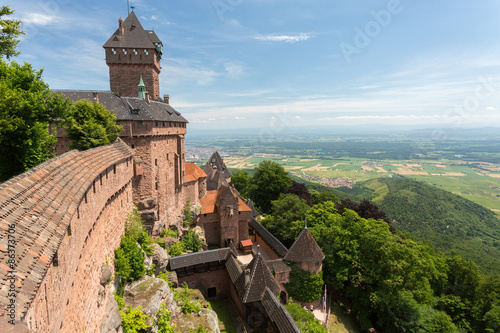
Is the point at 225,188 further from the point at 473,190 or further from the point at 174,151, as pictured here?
the point at 473,190

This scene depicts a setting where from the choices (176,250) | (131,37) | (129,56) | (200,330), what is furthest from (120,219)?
(131,37)

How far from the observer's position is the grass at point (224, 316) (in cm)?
1652

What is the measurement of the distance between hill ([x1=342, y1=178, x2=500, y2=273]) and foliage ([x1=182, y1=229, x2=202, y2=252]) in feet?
155

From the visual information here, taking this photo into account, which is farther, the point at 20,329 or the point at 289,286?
the point at 289,286

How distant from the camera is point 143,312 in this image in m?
11.1

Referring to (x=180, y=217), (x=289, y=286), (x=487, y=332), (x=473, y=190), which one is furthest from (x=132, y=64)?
(x=473, y=190)

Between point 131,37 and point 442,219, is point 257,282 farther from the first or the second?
point 442,219

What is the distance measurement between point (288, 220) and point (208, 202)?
30.9 ft

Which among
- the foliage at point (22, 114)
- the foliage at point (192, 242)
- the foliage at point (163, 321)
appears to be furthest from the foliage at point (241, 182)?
the foliage at point (22, 114)

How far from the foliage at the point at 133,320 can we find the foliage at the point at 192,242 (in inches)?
467

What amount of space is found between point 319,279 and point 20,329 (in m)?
21.2

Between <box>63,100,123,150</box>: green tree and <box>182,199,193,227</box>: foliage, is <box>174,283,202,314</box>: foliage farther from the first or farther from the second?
<box>63,100,123,150</box>: green tree

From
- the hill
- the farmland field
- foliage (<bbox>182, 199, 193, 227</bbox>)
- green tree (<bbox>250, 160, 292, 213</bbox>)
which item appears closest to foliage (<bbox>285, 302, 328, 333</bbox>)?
foliage (<bbox>182, 199, 193, 227</bbox>)

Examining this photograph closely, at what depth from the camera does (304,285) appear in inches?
794
